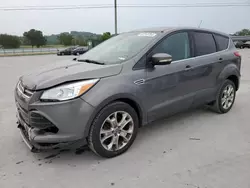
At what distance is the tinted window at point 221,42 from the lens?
438 cm

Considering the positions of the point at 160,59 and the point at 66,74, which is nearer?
the point at 66,74

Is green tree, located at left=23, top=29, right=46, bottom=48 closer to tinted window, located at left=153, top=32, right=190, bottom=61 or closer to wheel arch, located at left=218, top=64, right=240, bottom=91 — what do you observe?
wheel arch, located at left=218, top=64, right=240, bottom=91

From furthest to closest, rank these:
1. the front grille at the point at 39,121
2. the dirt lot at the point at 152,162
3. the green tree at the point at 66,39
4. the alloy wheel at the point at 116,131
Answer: the green tree at the point at 66,39, the alloy wheel at the point at 116,131, the front grille at the point at 39,121, the dirt lot at the point at 152,162

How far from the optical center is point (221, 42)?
4.45 metres

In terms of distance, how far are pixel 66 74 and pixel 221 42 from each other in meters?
3.12

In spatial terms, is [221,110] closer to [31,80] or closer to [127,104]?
[127,104]

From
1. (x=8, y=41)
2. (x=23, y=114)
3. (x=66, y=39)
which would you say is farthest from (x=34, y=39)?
(x=23, y=114)

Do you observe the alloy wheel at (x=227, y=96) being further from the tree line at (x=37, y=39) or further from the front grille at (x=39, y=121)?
the tree line at (x=37, y=39)

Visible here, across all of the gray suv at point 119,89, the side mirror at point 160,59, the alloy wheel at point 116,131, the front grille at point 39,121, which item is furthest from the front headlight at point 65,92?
the side mirror at point 160,59

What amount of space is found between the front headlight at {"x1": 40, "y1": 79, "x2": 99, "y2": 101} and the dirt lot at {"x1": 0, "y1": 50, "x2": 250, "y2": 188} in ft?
2.81

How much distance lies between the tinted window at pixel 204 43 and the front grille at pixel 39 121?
8.57 ft

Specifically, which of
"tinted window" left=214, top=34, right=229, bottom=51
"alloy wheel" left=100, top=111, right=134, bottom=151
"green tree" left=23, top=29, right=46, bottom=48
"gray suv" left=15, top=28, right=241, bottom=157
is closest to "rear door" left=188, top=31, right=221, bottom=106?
"gray suv" left=15, top=28, right=241, bottom=157

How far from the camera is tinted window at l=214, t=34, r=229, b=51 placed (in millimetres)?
4383

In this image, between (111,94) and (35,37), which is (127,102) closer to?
(111,94)
